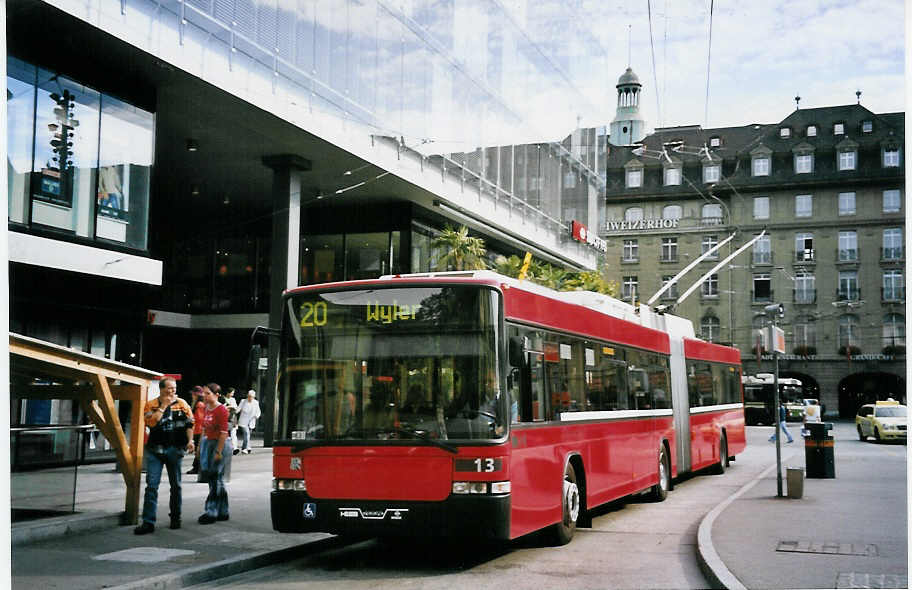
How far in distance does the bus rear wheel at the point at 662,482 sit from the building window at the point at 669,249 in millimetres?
43072

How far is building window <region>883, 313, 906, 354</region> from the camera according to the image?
10.9 metres

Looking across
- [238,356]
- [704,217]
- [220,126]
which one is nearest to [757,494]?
[220,126]

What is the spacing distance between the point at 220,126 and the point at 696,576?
17.7m

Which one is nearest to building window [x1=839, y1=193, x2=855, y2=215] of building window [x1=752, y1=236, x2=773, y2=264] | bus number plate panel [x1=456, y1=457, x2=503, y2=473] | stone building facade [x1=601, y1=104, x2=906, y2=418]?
→ stone building facade [x1=601, y1=104, x2=906, y2=418]

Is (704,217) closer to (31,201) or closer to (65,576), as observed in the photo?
(31,201)

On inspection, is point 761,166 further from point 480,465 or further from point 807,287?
point 480,465

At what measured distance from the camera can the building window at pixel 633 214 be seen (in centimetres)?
6471

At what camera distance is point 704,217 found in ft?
187

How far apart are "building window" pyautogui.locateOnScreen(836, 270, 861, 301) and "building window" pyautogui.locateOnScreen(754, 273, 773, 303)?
10514 millimetres

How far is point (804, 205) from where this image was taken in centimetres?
2588

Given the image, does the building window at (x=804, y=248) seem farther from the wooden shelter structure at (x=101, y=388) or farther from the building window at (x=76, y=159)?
the wooden shelter structure at (x=101, y=388)

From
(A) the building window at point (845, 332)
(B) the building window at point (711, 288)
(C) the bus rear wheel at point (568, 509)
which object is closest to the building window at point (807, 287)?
(A) the building window at point (845, 332)

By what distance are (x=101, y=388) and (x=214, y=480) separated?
190 centimetres

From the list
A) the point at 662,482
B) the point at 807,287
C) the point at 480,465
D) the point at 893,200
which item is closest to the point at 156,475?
the point at 480,465
